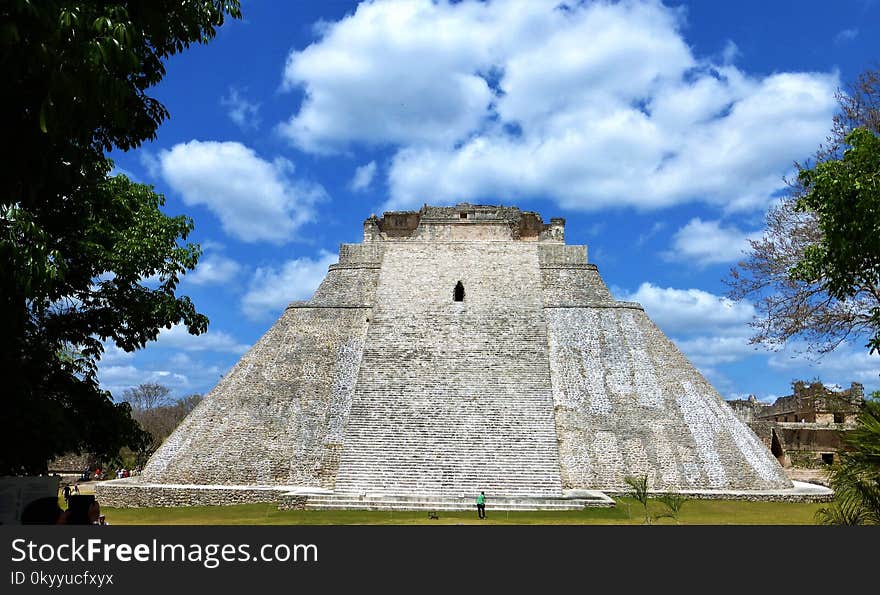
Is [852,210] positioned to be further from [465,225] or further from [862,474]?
[465,225]

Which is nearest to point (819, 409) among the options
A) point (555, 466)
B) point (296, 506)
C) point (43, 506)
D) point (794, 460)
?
point (794, 460)

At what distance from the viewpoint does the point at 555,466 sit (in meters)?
14.4

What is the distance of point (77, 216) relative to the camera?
6.13m

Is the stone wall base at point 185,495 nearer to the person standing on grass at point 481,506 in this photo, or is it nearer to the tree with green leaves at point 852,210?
the person standing on grass at point 481,506

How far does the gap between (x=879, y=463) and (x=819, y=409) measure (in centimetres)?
2303

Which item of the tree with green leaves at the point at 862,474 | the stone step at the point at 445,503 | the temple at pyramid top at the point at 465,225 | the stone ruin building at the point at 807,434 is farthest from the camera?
the temple at pyramid top at the point at 465,225

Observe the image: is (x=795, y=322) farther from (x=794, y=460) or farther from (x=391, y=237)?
(x=391, y=237)

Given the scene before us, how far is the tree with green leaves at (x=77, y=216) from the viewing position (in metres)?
4.01

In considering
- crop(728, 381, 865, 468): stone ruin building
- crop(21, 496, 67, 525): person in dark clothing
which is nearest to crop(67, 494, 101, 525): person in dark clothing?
crop(21, 496, 67, 525): person in dark clothing

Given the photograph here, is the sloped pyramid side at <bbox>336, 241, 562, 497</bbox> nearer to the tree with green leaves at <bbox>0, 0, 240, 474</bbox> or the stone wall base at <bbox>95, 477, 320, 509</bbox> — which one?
the stone wall base at <bbox>95, 477, 320, 509</bbox>

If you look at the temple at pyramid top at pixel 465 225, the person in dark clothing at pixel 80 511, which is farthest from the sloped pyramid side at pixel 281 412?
the person in dark clothing at pixel 80 511

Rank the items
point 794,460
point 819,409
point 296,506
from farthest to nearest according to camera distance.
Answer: point 819,409 → point 794,460 → point 296,506

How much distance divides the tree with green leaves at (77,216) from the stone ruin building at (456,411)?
281 inches

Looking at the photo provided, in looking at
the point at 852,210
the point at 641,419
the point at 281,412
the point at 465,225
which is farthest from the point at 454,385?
the point at 852,210
